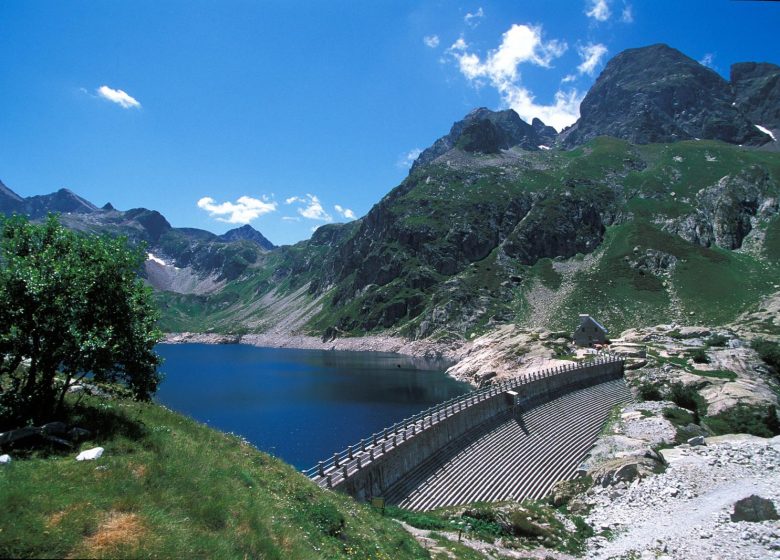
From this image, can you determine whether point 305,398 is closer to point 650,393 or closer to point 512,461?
point 512,461

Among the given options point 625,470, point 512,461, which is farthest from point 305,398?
point 625,470

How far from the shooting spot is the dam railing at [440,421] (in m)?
29.2

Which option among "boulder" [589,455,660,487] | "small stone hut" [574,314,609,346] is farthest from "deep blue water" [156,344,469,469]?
"small stone hut" [574,314,609,346]

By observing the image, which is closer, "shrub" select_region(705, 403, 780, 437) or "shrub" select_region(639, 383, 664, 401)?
"shrub" select_region(705, 403, 780, 437)

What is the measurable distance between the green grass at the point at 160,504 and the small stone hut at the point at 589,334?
102041 mm

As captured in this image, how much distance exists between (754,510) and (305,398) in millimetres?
72668

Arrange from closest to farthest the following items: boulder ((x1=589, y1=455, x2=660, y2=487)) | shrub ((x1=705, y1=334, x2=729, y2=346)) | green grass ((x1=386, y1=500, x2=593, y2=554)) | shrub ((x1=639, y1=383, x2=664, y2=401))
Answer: green grass ((x1=386, y1=500, x2=593, y2=554)), boulder ((x1=589, y1=455, x2=660, y2=487)), shrub ((x1=639, y1=383, x2=664, y2=401)), shrub ((x1=705, y1=334, x2=729, y2=346))

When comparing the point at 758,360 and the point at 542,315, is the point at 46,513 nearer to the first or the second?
the point at 758,360

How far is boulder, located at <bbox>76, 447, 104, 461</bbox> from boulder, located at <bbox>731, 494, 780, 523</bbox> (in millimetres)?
31653

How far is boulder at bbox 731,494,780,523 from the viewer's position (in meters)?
25.3

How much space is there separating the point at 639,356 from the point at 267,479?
85510 mm

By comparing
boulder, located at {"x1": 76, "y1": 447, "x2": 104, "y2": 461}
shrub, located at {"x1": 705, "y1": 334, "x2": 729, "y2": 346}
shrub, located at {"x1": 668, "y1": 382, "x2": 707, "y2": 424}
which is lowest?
shrub, located at {"x1": 668, "y1": 382, "x2": 707, "y2": 424}

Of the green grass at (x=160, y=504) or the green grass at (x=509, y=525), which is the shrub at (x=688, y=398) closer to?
the green grass at (x=509, y=525)

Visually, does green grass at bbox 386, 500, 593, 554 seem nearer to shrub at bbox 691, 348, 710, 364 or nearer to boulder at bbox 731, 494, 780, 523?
boulder at bbox 731, 494, 780, 523
